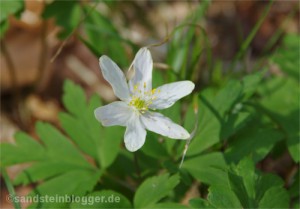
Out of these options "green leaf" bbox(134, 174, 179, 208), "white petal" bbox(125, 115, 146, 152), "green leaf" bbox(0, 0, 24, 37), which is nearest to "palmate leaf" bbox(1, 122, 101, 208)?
"green leaf" bbox(134, 174, 179, 208)

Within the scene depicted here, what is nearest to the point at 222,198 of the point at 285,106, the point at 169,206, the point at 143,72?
the point at 169,206

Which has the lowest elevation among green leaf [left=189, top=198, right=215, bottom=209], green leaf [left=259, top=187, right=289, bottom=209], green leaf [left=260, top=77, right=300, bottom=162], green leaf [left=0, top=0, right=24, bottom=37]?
green leaf [left=259, top=187, right=289, bottom=209]

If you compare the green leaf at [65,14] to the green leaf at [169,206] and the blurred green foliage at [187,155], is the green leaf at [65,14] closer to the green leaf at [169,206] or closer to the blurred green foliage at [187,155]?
the blurred green foliage at [187,155]

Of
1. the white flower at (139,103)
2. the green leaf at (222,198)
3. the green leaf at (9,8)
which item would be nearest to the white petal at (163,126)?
the white flower at (139,103)

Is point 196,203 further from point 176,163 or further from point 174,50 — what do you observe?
point 174,50

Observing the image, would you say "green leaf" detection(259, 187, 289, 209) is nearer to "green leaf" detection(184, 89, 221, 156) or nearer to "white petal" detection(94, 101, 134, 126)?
"green leaf" detection(184, 89, 221, 156)

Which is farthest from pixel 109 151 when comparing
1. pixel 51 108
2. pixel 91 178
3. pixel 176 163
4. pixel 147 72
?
pixel 51 108

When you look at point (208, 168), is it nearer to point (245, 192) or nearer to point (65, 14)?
point (245, 192)
